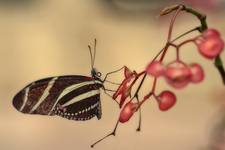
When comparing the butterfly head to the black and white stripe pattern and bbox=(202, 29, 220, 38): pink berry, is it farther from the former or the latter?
bbox=(202, 29, 220, 38): pink berry

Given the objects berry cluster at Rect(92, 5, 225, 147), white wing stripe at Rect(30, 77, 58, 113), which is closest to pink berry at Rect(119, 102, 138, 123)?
berry cluster at Rect(92, 5, 225, 147)

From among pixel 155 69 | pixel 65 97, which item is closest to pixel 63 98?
pixel 65 97

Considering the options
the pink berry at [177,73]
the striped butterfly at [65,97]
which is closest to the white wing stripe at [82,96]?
the striped butterfly at [65,97]

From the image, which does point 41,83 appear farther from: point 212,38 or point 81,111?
point 212,38

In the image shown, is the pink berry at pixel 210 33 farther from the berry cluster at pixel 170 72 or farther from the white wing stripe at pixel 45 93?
the white wing stripe at pixel 45 93

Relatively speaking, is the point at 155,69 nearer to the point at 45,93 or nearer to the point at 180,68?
the point at 180,68
